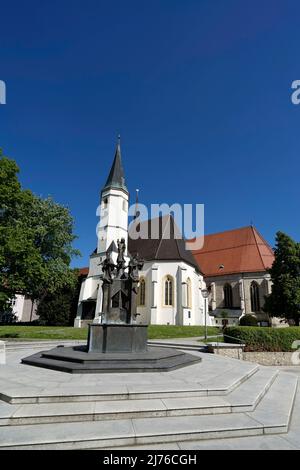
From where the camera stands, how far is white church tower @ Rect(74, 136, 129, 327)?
35.1 m

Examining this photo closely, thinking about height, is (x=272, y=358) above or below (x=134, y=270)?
below

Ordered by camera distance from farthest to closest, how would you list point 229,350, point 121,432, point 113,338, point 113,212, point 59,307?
point 113,212 → point 59,307 → point 229,350 → point 113,338 → point 121,432

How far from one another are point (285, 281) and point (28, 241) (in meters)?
26.0

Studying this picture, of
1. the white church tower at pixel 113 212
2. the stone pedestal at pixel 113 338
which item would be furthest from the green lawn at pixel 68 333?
the white church tower at pixel 113 212

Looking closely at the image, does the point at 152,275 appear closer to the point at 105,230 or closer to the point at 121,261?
the point at 105,230

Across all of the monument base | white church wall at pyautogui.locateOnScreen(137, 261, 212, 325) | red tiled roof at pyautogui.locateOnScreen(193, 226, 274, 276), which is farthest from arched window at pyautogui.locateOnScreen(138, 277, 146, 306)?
the monument base

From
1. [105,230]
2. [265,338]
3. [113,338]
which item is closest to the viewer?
[113,338]

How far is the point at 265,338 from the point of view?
1476cm

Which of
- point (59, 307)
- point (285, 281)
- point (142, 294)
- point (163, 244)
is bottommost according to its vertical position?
point (59, 307)

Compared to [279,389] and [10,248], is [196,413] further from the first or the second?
[10,248]

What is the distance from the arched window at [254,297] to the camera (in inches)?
1646

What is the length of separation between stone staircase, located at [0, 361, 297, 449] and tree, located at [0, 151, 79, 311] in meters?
14.6

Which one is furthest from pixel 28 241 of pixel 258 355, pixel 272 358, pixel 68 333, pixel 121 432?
pixel 121 432
